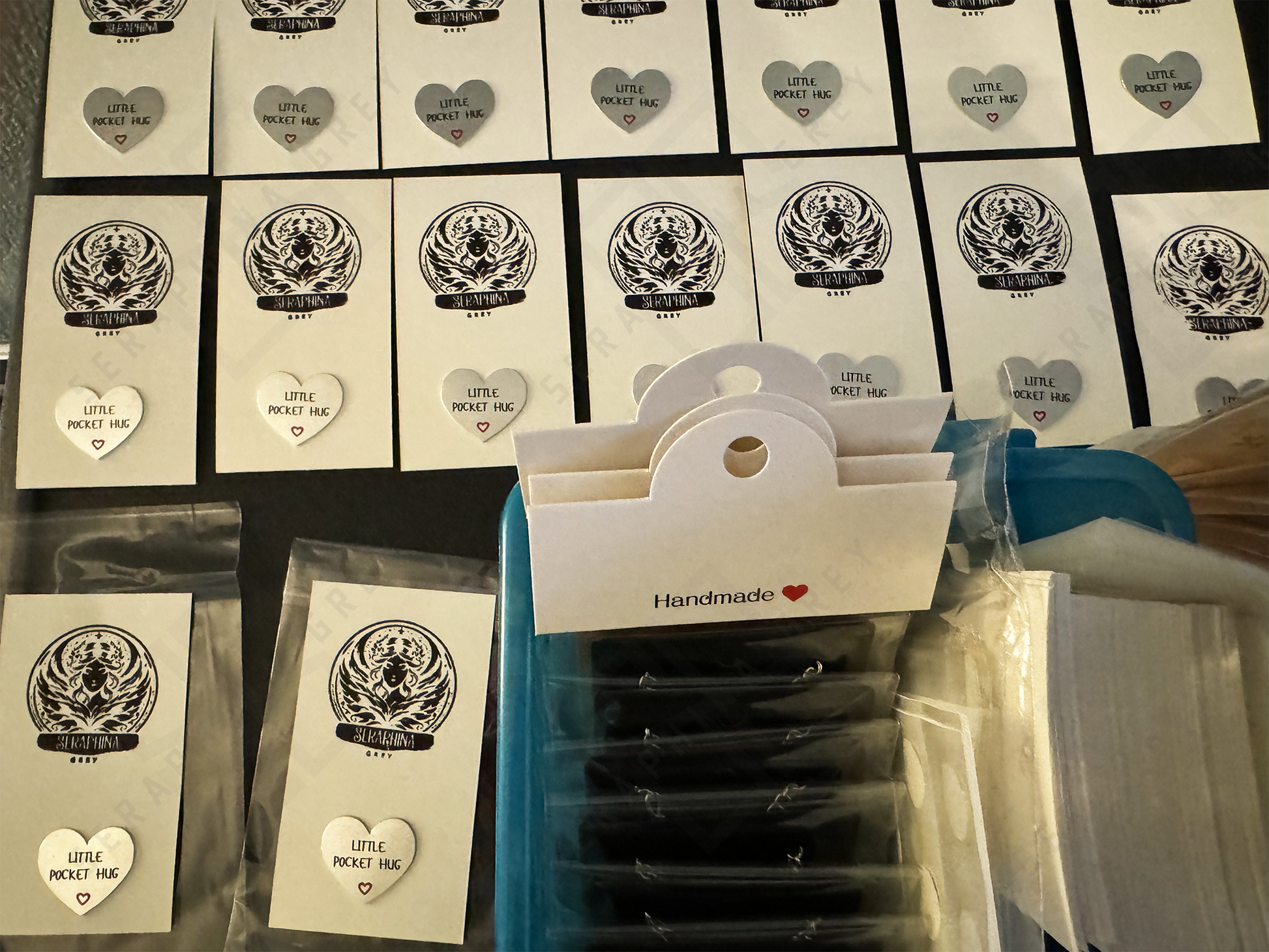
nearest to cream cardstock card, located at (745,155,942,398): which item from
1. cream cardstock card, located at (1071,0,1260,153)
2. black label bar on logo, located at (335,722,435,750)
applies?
cream cardstock card, located at (1071,0,1260,153)

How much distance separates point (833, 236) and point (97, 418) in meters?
0.69

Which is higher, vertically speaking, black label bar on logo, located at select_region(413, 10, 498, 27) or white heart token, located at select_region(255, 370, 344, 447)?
black label bar on logo, located at select_region(413, 10, 498, 27)

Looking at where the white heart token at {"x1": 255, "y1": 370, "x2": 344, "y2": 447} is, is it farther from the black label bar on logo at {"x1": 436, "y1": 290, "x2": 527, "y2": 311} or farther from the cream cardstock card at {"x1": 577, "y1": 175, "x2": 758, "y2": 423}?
the cream cardstock card at {"x1": 577, "y1": 175, "x2": 758, "y2": 423}

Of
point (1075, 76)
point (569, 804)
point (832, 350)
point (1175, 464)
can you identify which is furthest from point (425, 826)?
point (1075, 76)

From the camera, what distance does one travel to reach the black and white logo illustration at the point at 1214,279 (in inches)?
33.7

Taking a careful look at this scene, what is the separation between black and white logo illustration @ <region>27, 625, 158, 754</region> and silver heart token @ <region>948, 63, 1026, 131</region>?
0.92 metres

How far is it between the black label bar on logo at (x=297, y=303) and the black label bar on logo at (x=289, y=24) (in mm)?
278

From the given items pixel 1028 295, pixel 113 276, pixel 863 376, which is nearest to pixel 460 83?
pixel 113 276

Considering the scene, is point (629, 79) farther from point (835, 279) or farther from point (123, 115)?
point (123, 115)

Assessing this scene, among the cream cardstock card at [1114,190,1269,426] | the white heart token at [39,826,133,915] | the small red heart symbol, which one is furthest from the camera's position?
the cream cardstock card at [1114,190,1269,426]

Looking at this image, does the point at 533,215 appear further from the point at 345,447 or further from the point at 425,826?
the point at 425,826

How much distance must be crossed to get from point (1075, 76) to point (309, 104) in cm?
76

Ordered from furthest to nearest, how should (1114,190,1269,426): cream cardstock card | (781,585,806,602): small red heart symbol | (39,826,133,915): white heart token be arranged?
(1114,190,1269,426): cream cardstock card
(39,826,133,915): white heart token
(781,585,806,602): small red heart symbol

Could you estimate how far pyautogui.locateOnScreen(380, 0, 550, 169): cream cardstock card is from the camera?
88cm
